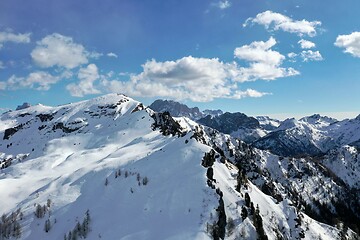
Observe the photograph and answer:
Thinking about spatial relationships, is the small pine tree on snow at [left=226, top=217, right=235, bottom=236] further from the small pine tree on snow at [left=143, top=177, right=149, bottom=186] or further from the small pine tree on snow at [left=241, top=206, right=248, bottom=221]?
the small pine tree on snow at [left=143, top=177, right=149, bottom=186]

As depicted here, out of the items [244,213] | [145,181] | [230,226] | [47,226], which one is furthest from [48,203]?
[244,213]

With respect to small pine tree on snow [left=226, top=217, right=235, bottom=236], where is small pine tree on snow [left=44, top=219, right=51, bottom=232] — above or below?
Answer: above

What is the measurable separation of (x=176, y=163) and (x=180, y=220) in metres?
16.7

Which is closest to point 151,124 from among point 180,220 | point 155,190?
point 155,190

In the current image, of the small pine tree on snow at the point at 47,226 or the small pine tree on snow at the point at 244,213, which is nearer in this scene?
the small pine tree on snow at the point at 244,213

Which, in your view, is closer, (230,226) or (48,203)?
(230,226)

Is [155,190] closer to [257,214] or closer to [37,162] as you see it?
[257,214]

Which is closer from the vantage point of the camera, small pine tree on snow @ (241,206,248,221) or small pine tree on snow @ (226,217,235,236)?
small pine tree on snow @ (226,217,235,236)

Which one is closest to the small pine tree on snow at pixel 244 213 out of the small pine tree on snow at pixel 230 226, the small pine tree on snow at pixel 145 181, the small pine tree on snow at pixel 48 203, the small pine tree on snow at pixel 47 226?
the small pine tree on snow at pixel 230 226

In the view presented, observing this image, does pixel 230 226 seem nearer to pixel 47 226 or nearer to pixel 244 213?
pixel 244 213

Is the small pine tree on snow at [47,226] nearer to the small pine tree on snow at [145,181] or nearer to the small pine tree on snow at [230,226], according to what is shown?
the small pine tree on snow at [145,181]

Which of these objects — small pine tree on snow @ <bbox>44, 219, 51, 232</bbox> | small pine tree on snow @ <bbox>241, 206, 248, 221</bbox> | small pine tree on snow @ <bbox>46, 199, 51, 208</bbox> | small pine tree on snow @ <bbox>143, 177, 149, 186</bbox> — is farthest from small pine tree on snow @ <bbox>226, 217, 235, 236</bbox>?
small pine tree on snow @ <bbox>46, 199, 51, 208</bbox>

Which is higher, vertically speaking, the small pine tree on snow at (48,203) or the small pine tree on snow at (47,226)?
the small pine tree on snow at (48,203)

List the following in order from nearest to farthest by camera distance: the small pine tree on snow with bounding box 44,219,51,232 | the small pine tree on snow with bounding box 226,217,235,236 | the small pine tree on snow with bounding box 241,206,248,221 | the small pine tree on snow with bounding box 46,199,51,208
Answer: the small pine tree on snow with bounding box 226,217,235,236 → the small pine tree on snow with bounding box 241,206,248,221 → the small pine tree on snow with bounding box 44,219,51,232 → the small pine tree on snow with bounding box 46,199,51,208
